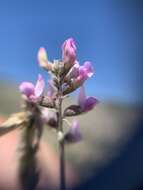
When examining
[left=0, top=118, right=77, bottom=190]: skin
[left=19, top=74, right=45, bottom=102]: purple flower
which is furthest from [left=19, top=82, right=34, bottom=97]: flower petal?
[left=0, top=118, right=77, bottom=190]: skin

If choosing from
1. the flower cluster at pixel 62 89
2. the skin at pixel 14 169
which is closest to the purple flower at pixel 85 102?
the flower cluster at pixel 62 89

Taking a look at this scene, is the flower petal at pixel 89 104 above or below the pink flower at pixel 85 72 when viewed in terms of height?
below

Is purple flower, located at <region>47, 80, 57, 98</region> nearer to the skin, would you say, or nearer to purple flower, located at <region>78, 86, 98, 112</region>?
purple flower, located at <region>78, 86, 98, 112</region>

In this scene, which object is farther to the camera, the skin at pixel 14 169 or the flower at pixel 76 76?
the skin at pixel 14 169

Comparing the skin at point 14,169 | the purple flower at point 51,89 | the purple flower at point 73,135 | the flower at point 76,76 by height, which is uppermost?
the flower at point 76,76

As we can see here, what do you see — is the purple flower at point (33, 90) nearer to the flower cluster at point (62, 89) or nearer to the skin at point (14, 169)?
the flower cluster at point (62, 89)

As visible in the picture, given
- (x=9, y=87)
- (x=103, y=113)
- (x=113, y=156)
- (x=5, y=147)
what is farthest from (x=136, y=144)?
(x=9, y=87)

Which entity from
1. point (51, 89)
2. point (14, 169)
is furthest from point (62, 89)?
point (14, 169)

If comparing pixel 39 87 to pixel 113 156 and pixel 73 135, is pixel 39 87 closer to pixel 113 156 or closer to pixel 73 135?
pixel 73 135

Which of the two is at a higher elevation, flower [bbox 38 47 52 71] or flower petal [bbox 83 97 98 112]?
flower [bbox 38 47 52 71]
